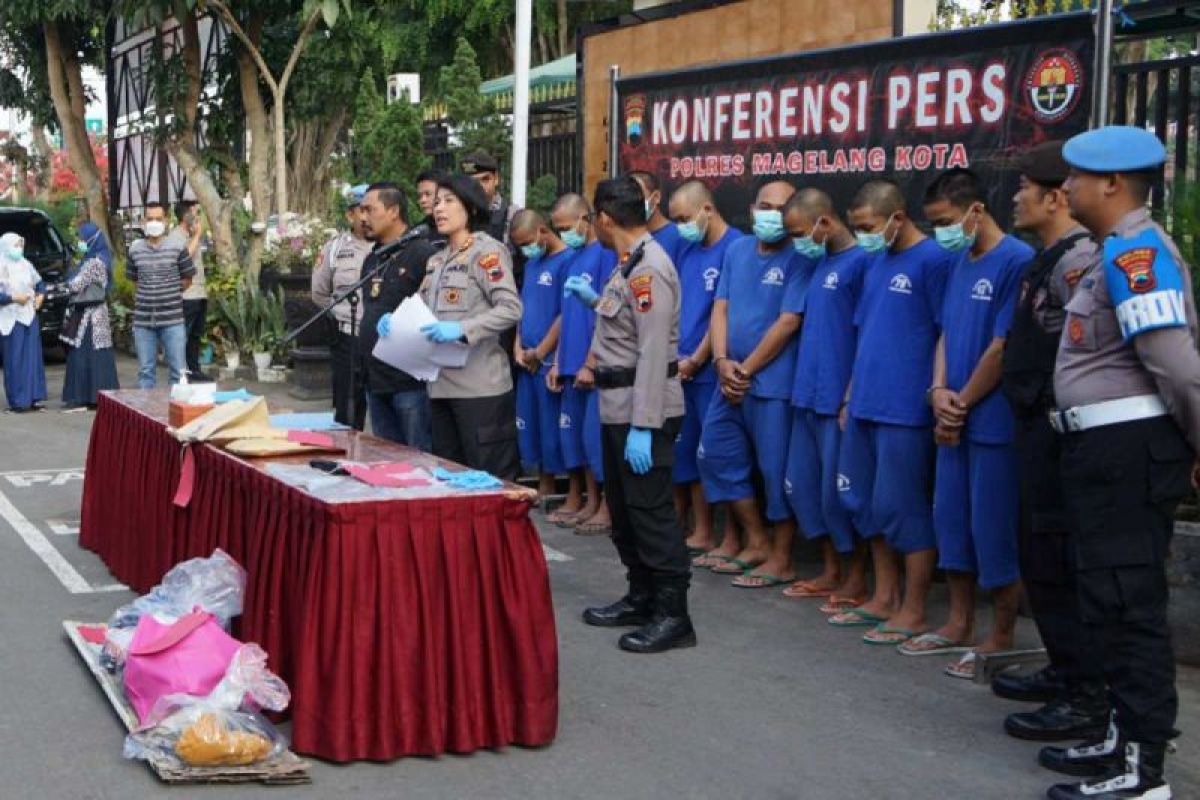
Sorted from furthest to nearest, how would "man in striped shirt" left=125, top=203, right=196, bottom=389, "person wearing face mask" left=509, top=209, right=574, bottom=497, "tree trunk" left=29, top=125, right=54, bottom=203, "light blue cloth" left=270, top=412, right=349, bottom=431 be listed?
"tree trunk" left=29, top=125, right=54, bottom=203, "man in striped shirt" left=125, top=203, right=196, bottom=389, "person wearing face mask" left=509, top=209, right=574, bottom=497, "light blue cloth" left=270, top=412, right=349, bottom=431

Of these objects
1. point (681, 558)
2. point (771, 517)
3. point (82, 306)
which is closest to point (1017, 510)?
point (681, 558)

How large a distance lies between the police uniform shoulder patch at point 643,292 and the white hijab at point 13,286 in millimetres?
9902

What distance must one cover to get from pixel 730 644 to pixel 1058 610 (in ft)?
5.41

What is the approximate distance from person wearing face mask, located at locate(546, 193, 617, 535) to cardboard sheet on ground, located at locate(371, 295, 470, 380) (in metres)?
1.53

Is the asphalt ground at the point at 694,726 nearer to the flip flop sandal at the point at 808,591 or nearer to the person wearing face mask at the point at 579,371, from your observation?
the flip flop sandal at the point at 808,591

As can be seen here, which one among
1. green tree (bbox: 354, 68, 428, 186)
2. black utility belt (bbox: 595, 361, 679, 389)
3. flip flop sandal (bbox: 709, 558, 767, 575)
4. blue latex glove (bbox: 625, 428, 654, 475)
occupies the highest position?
green tree (bbox: 354, 68, 428, 186)

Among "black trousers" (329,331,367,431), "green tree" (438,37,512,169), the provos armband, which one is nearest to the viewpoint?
the provos armband

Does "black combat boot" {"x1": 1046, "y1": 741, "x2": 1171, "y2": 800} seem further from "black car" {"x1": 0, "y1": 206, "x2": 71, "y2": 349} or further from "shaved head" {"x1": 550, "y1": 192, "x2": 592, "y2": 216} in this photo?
"black car" {"x1": 0, "y1": 206, "x2": 71, "y2": 349}

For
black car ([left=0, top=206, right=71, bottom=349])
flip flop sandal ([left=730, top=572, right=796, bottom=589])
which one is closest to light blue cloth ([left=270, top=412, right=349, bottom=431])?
flip flop sandal ([left=730, top=572, right=796, bottom=589])

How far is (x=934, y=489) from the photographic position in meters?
6.98

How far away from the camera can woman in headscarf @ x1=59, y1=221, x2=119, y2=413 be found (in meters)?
14.7

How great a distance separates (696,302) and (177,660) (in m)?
3.93

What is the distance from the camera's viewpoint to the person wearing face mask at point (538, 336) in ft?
31.5

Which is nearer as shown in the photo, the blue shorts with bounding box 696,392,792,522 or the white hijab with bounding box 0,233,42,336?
the blue shorts with bounding box 696,392,792,522
